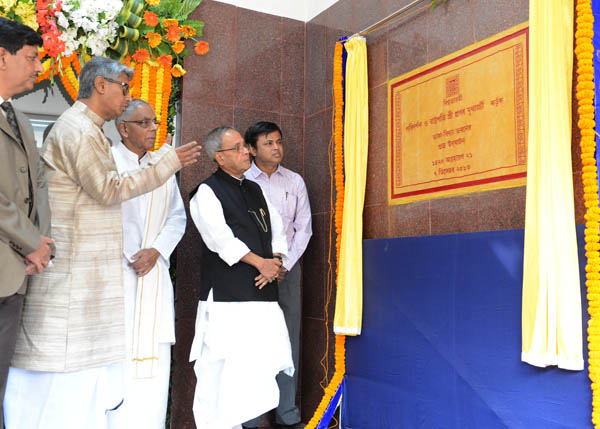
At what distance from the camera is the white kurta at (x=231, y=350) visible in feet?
10.3

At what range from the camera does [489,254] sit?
2723mm

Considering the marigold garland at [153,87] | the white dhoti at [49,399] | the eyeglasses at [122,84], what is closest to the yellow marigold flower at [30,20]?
the marigold garland at [153,87]

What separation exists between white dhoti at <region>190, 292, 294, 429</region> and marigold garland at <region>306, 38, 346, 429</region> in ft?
1.68

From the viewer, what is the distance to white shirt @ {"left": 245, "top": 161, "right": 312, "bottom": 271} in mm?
4047

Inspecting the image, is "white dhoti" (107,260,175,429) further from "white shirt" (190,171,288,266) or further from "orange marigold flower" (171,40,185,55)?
"orange marigold flower" (171,40,185,55)

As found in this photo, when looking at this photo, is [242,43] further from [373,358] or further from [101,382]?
[101,382]

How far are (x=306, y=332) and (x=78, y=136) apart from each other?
2.36 metres

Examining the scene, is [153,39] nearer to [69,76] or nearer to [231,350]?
[69,76]

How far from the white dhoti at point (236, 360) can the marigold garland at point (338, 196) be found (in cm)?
51

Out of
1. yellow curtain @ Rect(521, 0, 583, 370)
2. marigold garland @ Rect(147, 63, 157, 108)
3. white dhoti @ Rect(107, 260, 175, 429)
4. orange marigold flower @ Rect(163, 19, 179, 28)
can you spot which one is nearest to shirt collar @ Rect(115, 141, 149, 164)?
white dhoti @ Rect(107, 260, 175, 429)

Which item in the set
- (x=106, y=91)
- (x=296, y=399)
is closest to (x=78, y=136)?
(x=106, y=91)

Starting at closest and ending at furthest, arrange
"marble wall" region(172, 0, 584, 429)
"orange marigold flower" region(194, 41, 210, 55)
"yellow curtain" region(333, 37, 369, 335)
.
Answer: "marble wall" region(172, 0, 584, 429) < "yellow curtain" region(333, 37, 369, 335) < "orange marigold flower" region(194, 41, 210, 55)

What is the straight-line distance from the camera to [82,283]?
8.04ft

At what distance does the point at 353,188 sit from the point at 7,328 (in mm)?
2134
